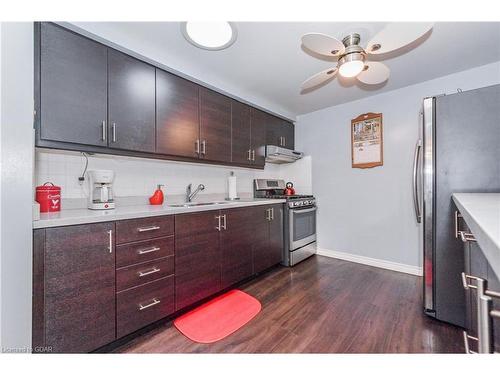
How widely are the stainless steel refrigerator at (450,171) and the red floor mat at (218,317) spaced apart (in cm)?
145

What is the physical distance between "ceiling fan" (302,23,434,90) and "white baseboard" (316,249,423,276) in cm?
219

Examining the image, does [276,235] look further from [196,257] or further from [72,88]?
[72,88]

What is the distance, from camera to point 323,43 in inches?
55.9

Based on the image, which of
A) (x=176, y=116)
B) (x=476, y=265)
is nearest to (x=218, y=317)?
(x=476, y=265)

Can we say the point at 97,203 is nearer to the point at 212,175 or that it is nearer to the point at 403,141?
the point at 212,175

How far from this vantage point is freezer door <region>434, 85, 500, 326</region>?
4.91ft

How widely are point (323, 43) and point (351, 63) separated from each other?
0.32 metres

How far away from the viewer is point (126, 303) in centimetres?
141

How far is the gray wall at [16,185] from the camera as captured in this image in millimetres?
842

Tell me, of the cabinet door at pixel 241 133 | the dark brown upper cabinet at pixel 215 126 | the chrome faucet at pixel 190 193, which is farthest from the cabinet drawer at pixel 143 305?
the cabinet door at pixel 241 133

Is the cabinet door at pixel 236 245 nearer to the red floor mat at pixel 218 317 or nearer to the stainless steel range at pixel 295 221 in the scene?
the red floor mat at pixel 218 317
